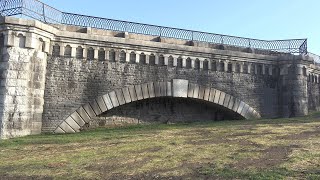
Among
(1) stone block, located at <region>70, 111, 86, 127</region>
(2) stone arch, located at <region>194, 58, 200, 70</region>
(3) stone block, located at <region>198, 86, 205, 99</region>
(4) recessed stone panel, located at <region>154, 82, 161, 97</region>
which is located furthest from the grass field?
(2) stone arch, located at <region>194, 58, 200, 70</region>

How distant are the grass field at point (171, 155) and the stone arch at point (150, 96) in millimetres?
2000

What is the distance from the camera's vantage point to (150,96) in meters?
14.6

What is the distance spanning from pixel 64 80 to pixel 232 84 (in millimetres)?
7720

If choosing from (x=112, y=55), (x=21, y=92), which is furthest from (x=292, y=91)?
(x=21, y=92)

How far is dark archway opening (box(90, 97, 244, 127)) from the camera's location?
48.0ft

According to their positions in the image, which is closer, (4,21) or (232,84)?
(4,21)

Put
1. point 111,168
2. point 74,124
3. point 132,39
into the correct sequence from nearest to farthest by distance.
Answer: point 111,168 → point 74,124 → point 132,39

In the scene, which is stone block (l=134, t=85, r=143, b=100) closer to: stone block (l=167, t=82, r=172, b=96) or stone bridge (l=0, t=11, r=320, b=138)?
stone bridge (l=0, t=11, r=320, b=138)

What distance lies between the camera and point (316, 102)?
64.3ft

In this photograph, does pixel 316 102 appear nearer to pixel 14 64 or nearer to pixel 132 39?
pixel 132 39

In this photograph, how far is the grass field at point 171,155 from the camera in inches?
257

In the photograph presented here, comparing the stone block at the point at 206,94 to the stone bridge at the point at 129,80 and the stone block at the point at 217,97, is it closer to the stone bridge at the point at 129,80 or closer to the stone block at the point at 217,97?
the stone bridge at the point at 129,80

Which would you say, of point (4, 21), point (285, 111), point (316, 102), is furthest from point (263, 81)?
point (4, 21)

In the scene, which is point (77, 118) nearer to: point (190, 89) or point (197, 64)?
point (190, 89)
